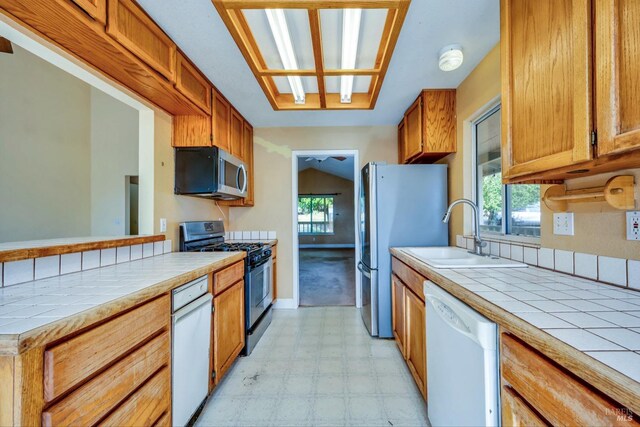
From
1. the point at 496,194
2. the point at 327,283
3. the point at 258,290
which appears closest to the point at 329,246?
the point at 327,283

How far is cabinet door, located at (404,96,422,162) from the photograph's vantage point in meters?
2.42

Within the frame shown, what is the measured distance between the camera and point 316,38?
5.06 feet

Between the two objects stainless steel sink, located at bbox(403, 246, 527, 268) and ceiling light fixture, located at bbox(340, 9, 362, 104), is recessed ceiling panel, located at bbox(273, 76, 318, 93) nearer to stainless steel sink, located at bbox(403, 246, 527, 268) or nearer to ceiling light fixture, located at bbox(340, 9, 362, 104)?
ceiling light fixture, located at bbox(340, 9, 362, 104)

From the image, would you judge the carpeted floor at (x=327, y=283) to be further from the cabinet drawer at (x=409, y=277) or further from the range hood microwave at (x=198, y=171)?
the range hood microwave at (x=198, y=171)

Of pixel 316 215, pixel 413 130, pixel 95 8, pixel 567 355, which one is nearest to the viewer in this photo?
pixel 567 355

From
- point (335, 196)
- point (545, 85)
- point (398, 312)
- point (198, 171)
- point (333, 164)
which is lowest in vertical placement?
point (398, 312)

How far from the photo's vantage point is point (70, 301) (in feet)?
2.80

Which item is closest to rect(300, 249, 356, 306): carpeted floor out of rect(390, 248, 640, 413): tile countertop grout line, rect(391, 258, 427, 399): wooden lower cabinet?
rect(391, 258, 427, 399): wooden lower cabinet

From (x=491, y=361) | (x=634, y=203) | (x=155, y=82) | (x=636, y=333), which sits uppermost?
(x=155, y=82)

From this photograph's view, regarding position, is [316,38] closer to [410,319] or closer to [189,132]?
[189,132]

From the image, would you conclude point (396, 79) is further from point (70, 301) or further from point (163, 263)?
point (70, 301)

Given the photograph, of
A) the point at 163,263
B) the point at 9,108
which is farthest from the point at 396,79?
the point at 9,108

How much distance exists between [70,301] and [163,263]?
2.43 ft

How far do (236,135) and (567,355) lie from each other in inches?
112
